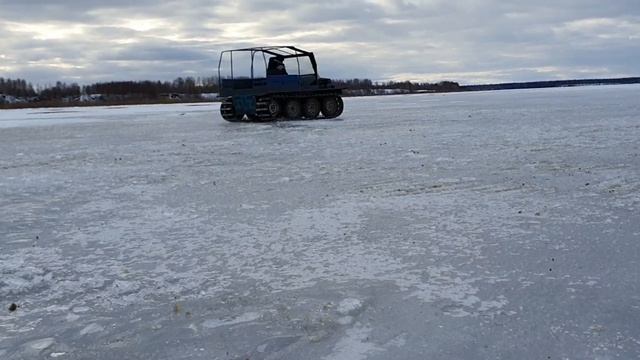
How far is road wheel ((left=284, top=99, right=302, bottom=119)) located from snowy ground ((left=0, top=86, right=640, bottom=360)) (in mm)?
14364

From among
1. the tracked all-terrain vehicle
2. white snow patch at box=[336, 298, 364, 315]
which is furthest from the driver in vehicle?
white snow patch at box=[336, 298, 364, 315]

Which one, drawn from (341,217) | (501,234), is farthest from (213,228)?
(501,234)

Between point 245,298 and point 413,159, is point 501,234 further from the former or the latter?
point 413,159

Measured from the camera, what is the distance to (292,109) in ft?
81.3

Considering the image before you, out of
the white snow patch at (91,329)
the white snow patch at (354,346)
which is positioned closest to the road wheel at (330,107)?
the white snow patch at (91,329)

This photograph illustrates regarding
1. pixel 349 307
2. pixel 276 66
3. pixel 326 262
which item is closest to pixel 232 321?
pixel 349 307

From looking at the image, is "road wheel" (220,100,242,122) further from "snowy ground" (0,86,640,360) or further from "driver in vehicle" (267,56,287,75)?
"snowy ground" (0,86,640,360)

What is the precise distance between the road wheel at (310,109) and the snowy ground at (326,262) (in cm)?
1491

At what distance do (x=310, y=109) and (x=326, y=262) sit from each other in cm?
2066

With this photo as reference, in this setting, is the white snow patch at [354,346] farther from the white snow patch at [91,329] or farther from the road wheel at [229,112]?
the road wheel at [229,112]

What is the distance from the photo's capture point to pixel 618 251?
501 centimetres

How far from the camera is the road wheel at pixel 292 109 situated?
24688 millimetres

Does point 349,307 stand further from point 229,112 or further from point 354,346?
point 229,112

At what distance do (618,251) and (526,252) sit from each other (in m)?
0.74
